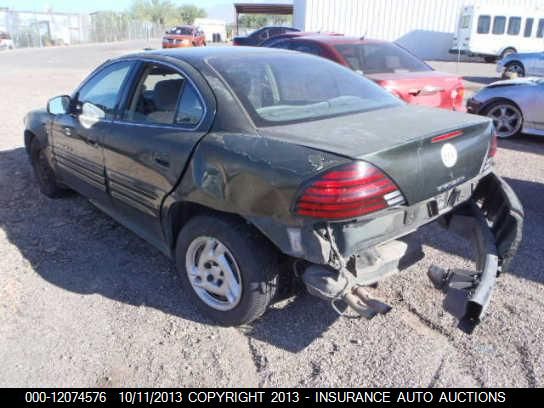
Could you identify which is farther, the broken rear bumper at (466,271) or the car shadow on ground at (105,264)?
the car shadow on ground at (105,264)

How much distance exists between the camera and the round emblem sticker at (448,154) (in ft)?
8.38

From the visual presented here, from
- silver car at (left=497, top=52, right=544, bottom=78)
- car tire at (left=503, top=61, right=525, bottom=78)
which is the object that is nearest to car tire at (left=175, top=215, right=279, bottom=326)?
silver car at (left=497, top=52, right=544, bottom=78)

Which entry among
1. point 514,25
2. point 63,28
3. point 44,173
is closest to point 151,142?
point 44,173

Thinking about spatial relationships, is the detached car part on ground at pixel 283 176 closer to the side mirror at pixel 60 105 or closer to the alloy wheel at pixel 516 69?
the side mirror at pixel 60 105

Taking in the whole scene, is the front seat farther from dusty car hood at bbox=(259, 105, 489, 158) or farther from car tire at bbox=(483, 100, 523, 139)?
car tire at bbox=(483, 100, 523, 139)

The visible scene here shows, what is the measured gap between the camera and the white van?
2338 centimetres

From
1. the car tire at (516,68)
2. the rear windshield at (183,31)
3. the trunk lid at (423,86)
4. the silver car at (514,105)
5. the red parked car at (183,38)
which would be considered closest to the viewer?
the trunk lid at (423,86)

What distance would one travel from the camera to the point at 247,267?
2.61 meters

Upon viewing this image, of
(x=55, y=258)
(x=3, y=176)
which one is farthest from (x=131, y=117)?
(x=3, y=176)

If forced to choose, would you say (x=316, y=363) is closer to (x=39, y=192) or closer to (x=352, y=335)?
(x=352, y=335)

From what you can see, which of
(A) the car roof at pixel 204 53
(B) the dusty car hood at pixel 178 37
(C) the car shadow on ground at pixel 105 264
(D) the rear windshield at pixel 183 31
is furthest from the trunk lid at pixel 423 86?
(D) the rear windshield at pixel 183 31

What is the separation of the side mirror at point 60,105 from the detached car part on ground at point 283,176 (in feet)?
1.47

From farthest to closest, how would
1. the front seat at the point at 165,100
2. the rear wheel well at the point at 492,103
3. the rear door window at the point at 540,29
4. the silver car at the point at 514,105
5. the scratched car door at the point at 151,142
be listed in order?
the rear door window at the point at 540,29 < the rear wheel well at the point at 492,103 < the silver car at the point at 514,105 < the front seat at the point at 165,100 < the scratched car door at the point at 151,142

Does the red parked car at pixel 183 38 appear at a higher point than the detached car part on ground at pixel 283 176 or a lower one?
higher
